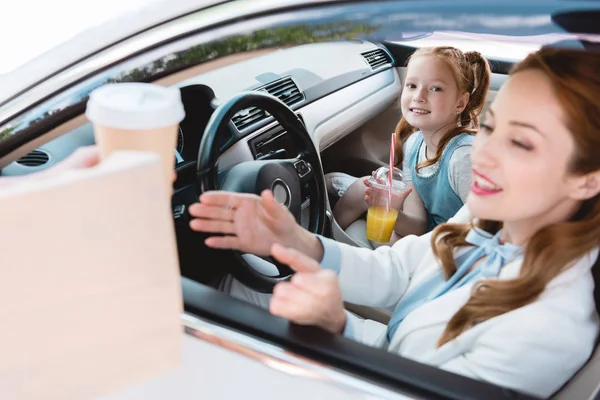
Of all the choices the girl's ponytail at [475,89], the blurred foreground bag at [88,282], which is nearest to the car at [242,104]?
the blurred foreground bag at [88,282]

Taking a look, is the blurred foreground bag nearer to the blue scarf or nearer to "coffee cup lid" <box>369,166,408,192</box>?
the blue scarf

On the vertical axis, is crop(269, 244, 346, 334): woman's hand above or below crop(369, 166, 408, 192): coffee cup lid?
above

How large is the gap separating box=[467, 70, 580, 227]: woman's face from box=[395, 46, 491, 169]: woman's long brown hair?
44.6 inches

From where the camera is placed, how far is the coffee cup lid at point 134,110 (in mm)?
716

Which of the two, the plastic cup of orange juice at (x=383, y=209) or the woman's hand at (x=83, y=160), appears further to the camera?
the plastic cup of orange juice at (x=383, y=209)

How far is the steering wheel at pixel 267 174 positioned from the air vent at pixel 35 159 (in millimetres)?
353

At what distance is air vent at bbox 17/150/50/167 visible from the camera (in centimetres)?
133

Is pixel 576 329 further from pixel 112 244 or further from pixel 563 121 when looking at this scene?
pixel 112 244

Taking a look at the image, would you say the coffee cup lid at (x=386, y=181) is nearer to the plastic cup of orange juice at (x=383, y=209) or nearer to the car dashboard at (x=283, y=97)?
the plastic cup of orange juice at (x=383, y=209)

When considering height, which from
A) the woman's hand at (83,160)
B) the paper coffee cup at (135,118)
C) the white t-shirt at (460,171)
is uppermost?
the paper coffee cup at (135,118)

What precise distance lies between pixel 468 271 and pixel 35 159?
1.00m

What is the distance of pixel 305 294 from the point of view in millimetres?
1060

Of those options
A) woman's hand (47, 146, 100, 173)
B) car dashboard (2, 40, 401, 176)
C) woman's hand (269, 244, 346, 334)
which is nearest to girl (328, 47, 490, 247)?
car dashboard (2, 40, 401, 176)

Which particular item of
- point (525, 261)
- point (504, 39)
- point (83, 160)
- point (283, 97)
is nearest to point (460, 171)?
point (283, 97)
